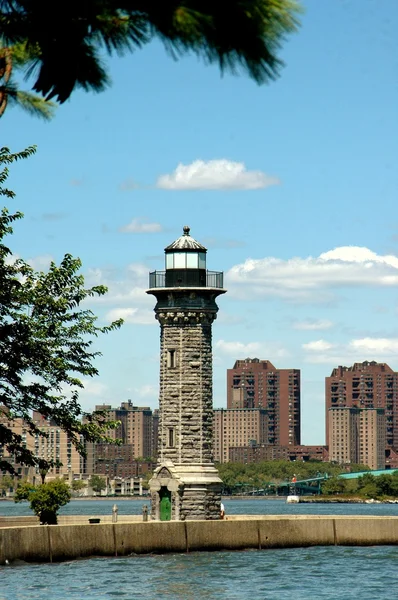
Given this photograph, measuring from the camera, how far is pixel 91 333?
3209 centimetres

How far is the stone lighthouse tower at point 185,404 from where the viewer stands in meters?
55.7

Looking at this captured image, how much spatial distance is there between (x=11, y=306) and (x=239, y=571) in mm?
18097

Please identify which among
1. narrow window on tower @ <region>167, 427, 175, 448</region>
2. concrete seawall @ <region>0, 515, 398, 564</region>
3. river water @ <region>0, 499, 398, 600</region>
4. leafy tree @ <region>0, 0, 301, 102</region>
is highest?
leafy tree @ <region>0, 0, 301, 102</region>

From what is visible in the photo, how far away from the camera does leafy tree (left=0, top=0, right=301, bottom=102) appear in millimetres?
11617

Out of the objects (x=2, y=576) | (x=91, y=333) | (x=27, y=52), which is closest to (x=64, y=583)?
A: (x=2, y=576)

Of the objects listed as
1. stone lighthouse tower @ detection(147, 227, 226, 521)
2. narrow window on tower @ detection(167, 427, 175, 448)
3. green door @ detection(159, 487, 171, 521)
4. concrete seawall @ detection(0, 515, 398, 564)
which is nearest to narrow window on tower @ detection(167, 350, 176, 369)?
stone lighthouse tower @ detection(147, 227, 226, 521)

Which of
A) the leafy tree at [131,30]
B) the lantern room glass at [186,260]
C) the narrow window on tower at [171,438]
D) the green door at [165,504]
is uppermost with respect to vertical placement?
the lantern room glass at [186,260]

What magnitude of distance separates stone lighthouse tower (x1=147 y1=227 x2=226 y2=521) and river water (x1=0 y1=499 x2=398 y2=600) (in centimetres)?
634

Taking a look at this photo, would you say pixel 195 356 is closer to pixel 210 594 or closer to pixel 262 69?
pixel 210 594

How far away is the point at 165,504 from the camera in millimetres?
56969

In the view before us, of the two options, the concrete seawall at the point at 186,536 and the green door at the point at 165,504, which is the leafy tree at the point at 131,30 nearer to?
the concrete seawall at the point at 186,536

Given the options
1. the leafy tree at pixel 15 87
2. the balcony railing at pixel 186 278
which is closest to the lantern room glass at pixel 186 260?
the balcony railing at pixel 186 278

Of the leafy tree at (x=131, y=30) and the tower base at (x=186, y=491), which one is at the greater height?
the leafy tree at (x=131, y=30)

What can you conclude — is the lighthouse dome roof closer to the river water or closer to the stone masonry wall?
the stone masonry wall
